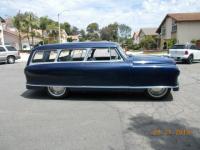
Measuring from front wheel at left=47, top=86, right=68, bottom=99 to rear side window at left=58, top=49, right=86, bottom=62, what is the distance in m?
0.86

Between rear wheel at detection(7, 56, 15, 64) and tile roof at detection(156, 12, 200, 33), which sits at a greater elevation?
tile roof at detection(156, 12, 200, 33)

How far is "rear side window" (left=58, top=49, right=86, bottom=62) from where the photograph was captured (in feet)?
26.9

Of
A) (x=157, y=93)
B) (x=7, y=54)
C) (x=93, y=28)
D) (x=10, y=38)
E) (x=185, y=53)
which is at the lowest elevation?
(x=157, y=93)

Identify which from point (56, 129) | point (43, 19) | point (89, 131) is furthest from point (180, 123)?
point (43, 19)

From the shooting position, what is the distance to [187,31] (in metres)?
43.0

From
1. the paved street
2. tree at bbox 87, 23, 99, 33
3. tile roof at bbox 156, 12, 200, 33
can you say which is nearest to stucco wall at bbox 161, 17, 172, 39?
tile roof at bbox 156, 12, 200, 33

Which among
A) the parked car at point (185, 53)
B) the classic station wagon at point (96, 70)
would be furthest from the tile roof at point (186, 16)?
the classic station wagon at point (96, 70)

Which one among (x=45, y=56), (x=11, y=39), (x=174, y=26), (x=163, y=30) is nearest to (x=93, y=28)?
(x=11, y=39)

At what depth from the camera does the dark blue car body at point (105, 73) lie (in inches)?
306

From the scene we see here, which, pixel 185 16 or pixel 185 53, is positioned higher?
pixel 185 16

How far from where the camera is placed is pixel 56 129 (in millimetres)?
5652

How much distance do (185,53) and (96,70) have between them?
13377 millimetres

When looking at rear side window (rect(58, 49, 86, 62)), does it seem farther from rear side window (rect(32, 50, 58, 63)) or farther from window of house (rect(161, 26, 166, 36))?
window of house (rect(161, 26, 166, 36))
